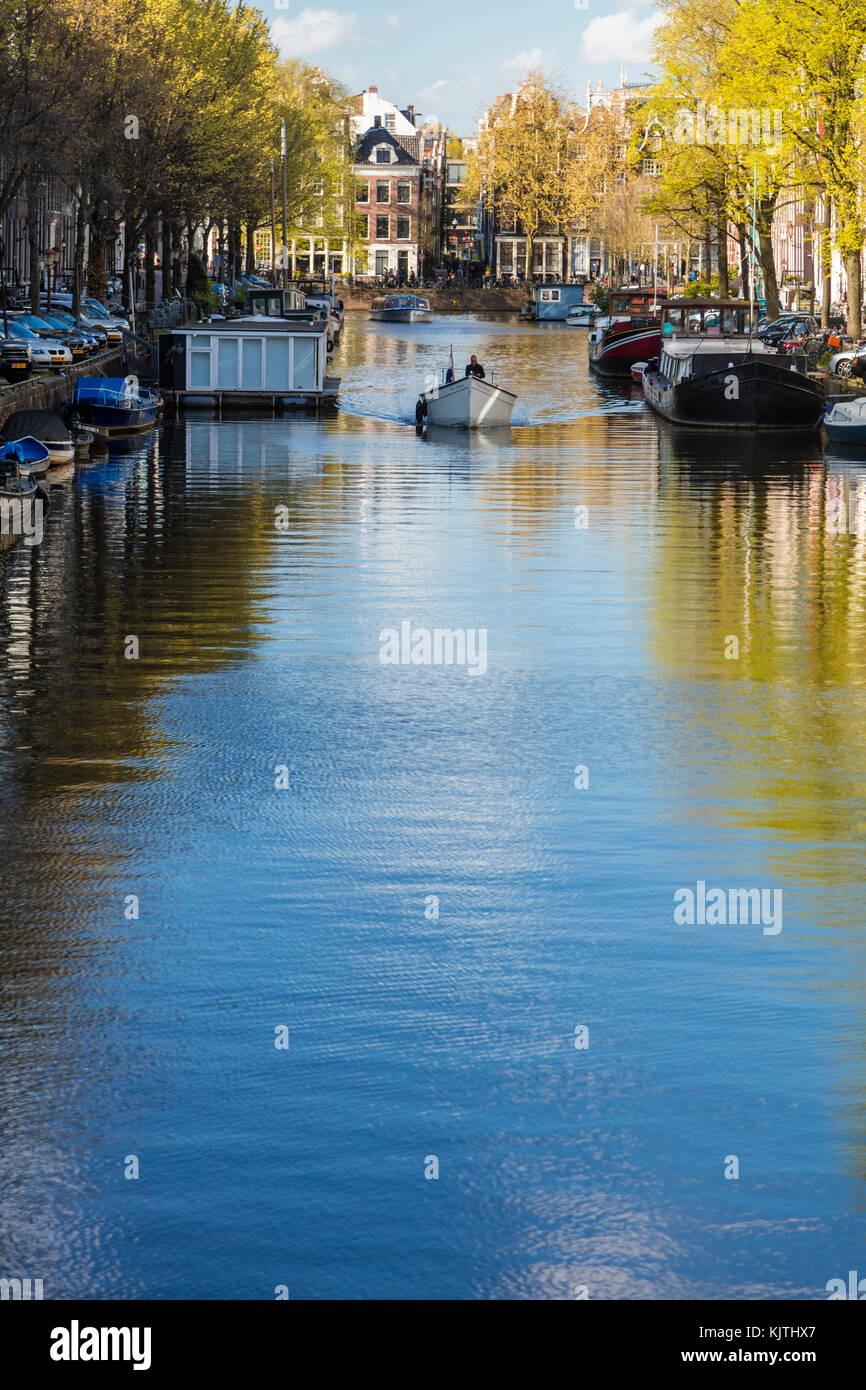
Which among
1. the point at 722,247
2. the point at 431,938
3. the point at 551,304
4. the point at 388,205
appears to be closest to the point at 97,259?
the point at 722,247

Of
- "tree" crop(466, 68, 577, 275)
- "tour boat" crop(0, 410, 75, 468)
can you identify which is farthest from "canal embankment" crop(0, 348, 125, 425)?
"tree" crop(466, 68, 577, 275)

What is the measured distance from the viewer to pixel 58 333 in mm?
59938

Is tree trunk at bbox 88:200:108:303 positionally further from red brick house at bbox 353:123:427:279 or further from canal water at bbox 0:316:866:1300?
red brick house at bbox 353:123:427:279

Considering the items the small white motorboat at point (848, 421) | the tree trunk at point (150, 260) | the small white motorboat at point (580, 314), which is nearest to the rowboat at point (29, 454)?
the small white motorboat at point (848, 421)

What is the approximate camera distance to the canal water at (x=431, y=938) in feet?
23.9

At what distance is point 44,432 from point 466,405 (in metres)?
13.7

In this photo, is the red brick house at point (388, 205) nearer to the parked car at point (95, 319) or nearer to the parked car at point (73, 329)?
the parked car at point (95, 319)

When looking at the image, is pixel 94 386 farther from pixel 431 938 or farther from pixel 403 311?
pixel 403 311

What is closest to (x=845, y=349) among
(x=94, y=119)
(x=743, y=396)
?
(x=743, y=396)

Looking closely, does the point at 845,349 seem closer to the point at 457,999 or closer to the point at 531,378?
the point at 531,378

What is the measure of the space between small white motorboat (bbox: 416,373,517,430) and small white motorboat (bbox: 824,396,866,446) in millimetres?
8332

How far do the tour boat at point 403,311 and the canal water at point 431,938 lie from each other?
359 feet

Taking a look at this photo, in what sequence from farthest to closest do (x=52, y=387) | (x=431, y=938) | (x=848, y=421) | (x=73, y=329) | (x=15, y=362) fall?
(x=73, y=329)
(x=15, y=362)
(x=52, y=387)
(x=848, y=421)
(x=431, y=938)
